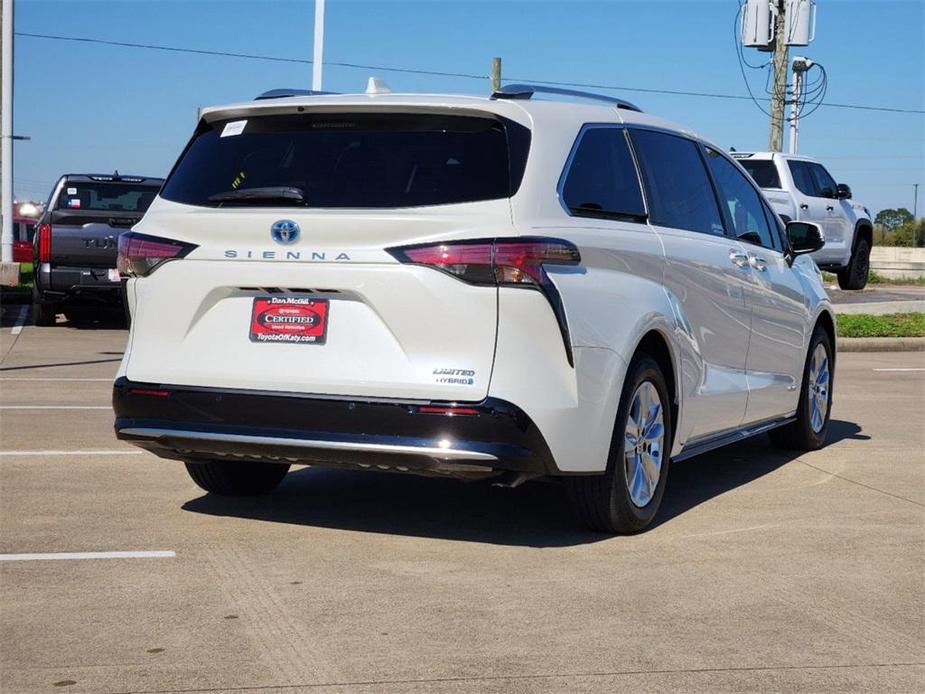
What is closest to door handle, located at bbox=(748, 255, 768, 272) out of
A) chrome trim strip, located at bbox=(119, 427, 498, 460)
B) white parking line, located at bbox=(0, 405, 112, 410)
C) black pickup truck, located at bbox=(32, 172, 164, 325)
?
Answer: chrome trim strip, located at bbox=(119, 427, 498, 460)

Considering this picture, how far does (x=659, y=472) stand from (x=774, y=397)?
2001 millimetres

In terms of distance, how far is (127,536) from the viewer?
20.7ft

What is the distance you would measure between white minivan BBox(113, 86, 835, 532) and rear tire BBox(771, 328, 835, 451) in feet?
8.85

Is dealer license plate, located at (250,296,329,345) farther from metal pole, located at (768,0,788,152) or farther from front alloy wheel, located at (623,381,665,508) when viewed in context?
metal pole, located at (768,0,788,152)

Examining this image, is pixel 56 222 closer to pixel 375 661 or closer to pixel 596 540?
pixel 596 540

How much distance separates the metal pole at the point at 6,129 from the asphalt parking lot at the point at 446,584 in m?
21.7

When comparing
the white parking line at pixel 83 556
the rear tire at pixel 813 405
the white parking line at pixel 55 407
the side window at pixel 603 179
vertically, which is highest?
the side window at pixel 603 179

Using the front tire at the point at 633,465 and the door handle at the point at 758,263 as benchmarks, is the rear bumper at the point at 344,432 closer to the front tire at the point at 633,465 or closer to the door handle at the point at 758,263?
the front tire at the point at 633,465

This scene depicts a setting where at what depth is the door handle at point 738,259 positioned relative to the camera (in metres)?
7.82

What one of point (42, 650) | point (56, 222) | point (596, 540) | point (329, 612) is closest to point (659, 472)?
point (596, 540)

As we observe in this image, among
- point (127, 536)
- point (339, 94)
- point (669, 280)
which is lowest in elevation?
point (127, 536)

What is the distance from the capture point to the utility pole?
2888cm

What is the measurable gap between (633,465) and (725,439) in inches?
54.9

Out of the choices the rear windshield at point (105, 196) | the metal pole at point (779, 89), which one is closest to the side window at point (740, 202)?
the rear windshield at point (105, 196)
